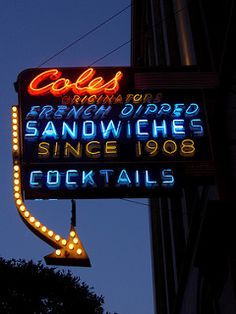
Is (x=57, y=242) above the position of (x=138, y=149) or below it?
below

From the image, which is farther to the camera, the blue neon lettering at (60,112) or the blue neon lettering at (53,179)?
the blue neon lettering at (60,112)

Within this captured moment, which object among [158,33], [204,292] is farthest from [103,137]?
[158,33]

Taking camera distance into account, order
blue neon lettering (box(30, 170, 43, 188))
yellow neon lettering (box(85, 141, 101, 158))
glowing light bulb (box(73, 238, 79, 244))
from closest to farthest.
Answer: glowing light bulb (box(73, 238, 79, 244)), blue neon lettering (box(30, 170, 43, 188)), yellow neon lettering (box(85, 141, 101, 158))

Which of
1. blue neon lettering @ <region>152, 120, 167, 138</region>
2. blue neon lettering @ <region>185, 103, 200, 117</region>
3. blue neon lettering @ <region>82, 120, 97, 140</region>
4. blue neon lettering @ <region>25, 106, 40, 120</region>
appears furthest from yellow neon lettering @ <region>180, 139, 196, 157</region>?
blue neon lettering @ <region>25, 106, 40, 120</region>

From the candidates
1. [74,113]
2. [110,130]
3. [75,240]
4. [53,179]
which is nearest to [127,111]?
[110,130]

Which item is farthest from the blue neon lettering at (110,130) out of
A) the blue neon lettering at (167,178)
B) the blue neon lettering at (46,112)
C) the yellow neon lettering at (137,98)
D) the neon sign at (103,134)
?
the blue neon lettering at (167,178)

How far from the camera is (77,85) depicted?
471 inches

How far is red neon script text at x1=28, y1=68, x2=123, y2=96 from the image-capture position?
38.9ft

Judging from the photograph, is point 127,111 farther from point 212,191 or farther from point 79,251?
point 79,251

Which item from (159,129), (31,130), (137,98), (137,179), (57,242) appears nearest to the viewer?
(57,242)

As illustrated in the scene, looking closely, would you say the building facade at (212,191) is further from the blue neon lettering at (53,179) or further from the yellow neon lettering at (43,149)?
the yellow neon lettering at (43,149)

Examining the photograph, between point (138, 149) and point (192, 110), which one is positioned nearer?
point (138, 149)

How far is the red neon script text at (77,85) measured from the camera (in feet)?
38.9

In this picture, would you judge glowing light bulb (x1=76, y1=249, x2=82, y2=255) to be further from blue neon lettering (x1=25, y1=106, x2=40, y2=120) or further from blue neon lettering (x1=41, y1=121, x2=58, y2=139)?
blue neon lettering (x1=25, y1=106, x2=40, y2=120)
